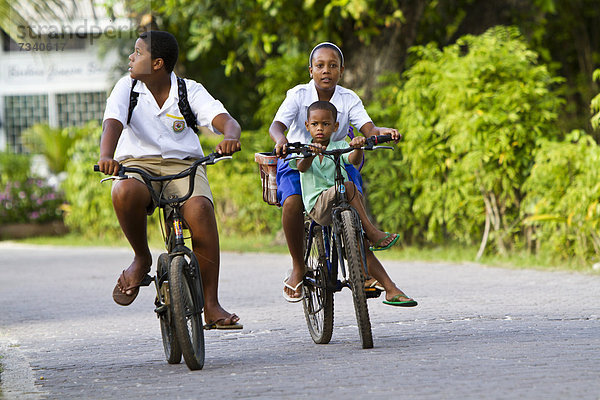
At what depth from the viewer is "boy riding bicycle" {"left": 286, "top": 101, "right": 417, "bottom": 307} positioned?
19.8ft

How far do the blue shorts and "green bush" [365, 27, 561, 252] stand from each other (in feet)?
16.0

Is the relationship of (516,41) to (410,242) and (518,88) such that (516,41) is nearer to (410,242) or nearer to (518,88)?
(518,88)

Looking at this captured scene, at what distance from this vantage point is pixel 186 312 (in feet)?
17.5

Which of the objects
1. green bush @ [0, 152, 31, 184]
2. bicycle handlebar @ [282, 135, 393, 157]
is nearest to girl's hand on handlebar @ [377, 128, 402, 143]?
bicycle handlebar @ [282, 135, 393, 157]

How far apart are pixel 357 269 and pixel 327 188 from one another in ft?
2.08

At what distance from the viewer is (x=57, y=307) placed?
905cm

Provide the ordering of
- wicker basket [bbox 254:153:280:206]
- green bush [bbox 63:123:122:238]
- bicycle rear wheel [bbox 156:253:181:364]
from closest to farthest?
bicycle rear wheel [bbox 156:253:181:364] → wicker basket [bbox 254:153:280:206] → green bush [bbox 63:123:122:238]

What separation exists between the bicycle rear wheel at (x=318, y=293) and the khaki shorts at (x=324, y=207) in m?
0.17

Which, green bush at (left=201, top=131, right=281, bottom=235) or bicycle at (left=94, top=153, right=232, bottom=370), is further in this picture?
green bush at (left=201, top=131, right=281, bottom=235)

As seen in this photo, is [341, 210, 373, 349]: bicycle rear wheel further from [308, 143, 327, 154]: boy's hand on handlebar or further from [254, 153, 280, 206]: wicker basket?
[254, 153, 280, 206]: wicker basket

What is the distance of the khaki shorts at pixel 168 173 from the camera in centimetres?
564

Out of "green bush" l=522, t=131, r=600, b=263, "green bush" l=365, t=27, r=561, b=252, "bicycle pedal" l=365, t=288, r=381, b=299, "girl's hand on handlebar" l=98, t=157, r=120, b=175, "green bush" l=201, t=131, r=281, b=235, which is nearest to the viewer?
"girl's hand on handlebar" l=98, t=157, r=120, b=175

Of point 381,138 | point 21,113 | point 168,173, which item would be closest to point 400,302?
point 381,138

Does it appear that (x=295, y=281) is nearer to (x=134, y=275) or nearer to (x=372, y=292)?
(x=372, y=292)
